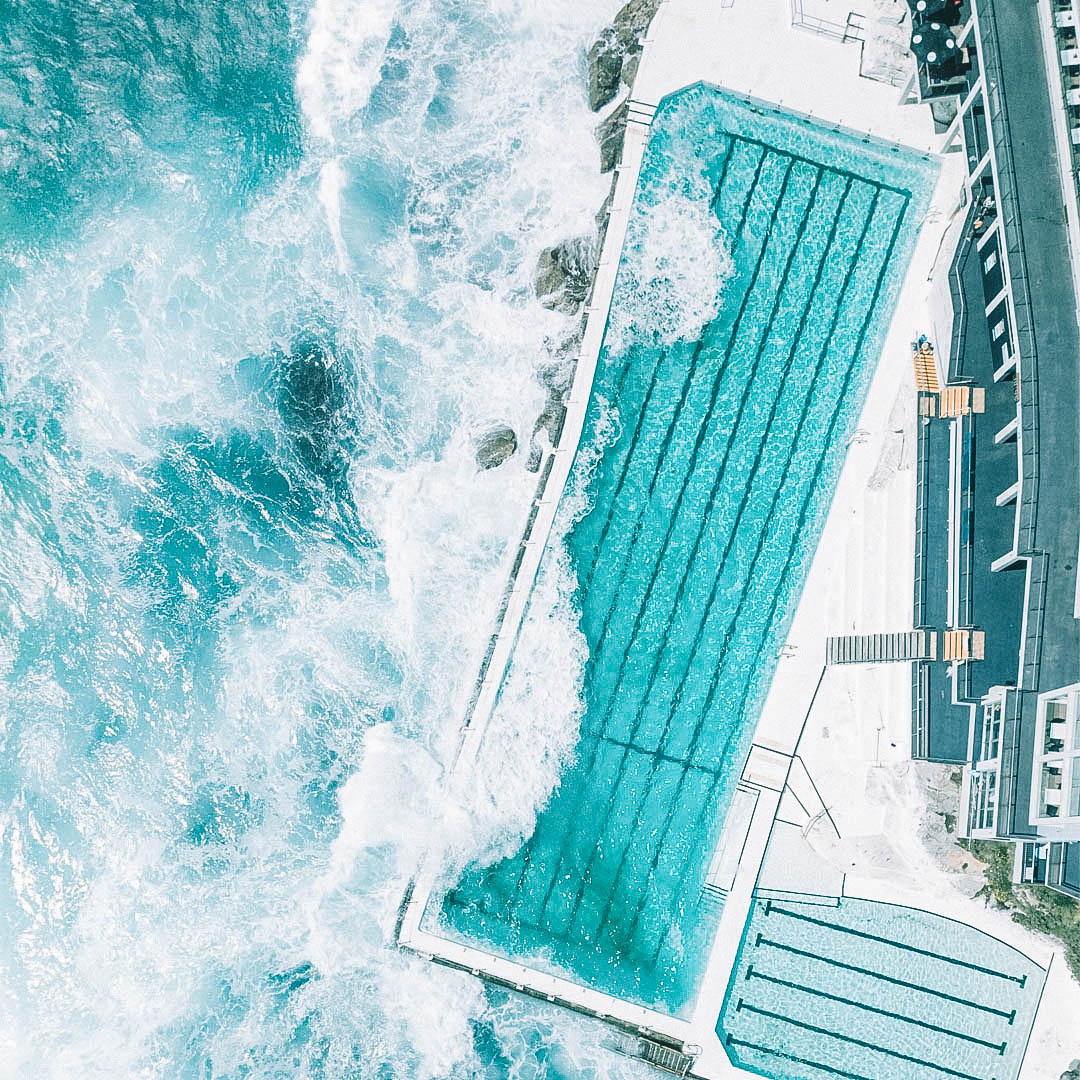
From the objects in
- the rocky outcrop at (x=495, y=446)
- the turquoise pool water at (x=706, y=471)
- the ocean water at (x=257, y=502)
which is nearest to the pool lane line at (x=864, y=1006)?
the turquoise pool water at (x=706, y=471)

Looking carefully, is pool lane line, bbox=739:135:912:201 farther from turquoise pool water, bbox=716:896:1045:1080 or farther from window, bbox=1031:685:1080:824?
turquoise pool water, bbox=716:896:1045:1080

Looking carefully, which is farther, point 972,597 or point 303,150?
point 303,150

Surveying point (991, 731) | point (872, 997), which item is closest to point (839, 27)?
point (991, 731)

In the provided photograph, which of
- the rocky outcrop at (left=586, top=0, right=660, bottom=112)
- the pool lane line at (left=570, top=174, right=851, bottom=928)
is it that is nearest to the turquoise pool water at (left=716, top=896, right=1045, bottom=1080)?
the pool lane line at (left=570, top=174, right=851, bottom=928)

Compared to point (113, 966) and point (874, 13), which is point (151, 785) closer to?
point (113, 966)

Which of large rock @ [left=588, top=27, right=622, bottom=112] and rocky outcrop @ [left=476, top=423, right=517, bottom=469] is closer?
large rock @ [left=588, top=27, right=622, bottom=112]

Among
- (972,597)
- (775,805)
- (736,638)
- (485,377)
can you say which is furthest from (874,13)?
(775,805)

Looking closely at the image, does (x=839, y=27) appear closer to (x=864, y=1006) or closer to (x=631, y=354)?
(x=631, y=354)
